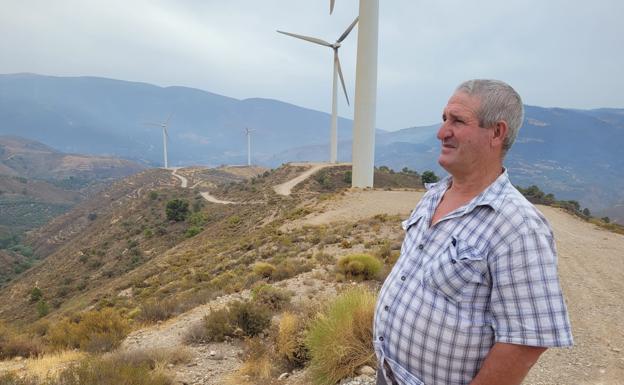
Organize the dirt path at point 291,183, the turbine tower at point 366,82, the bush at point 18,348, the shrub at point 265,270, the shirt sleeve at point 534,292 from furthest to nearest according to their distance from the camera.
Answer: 1. the dirt path at point 291,183
2. the turbine tower at point 366,82
3. the shrub at point 265,270
4. the bush at point 18,348
5. the shirt sleeve at point 534,292

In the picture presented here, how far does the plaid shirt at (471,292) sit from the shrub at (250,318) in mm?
4979

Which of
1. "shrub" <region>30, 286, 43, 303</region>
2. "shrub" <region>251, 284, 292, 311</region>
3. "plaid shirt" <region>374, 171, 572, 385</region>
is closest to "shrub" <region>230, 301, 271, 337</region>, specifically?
"shrub" <region>251, 284, 292, 311</region>

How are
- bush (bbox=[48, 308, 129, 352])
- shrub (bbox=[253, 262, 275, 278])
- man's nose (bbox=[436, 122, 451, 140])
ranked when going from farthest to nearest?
1. shrub (bbox=[253, 262, 275, 278])
2. bush (bbox=[48, 308, 129, 352])
3. man's nose (bbox=[436, 122, 451, 140])

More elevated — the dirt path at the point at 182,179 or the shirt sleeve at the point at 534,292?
the shirt sleeve at the point at 534,292

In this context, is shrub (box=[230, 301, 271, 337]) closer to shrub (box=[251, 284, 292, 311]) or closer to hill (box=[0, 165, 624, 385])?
hill (box=[0, 165, 624, 385])

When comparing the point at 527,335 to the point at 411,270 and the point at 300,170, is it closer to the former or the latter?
the point at 411,270

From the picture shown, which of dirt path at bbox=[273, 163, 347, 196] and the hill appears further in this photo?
dirt path at bbox=[273, 163, 347, 196]

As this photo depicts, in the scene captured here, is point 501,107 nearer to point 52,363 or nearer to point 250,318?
point 250,318

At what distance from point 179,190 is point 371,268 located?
65571mm

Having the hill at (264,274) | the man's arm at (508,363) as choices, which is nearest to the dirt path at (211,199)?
the hill at (264,274)

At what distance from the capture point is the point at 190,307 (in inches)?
403

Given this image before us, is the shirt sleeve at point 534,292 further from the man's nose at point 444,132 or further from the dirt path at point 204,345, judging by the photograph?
the dirt path at point 204,345

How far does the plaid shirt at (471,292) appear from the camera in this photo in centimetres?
185

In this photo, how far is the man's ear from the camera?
2.15m
